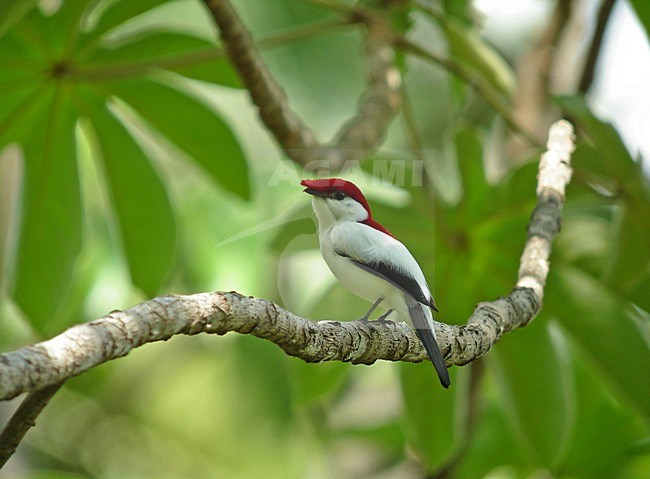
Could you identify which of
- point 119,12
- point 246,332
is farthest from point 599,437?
point 246,332

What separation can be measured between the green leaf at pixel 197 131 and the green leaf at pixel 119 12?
0.57 feet

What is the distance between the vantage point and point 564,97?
1.72m

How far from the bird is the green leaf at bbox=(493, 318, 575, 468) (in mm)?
939

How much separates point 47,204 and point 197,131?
41 cm

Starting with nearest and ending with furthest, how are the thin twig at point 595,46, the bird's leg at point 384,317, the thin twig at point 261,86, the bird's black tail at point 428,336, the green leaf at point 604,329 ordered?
the bird's black tail at point 428,336 → the bird's leg at point 384,317 → the thin twig at point 261,86 → the green leaf at point 604,329 → the thin twig at point 595,46

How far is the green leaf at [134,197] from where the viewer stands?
2.01 metres

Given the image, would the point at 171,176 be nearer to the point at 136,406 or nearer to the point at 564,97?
the point at 136,406

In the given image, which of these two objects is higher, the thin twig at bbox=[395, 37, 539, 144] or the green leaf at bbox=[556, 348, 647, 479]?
the thin twig at bbox=[395, 37, 539, 144]

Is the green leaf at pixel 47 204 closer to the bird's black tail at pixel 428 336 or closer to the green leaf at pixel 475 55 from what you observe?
the green leaf at pixel 475 55

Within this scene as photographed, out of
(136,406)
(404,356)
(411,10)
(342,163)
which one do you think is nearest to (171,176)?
(136,406)

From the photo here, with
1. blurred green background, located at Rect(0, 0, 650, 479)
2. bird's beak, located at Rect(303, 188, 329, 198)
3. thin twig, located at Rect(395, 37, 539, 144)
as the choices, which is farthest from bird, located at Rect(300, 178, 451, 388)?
thin twig, located at Rect(395, 37, 539, 144)

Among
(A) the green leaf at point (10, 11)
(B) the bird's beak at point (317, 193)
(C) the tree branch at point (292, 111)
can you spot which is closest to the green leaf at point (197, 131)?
(C) the tree branch at point (292, 111)

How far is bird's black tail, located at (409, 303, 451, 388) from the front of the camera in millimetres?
846

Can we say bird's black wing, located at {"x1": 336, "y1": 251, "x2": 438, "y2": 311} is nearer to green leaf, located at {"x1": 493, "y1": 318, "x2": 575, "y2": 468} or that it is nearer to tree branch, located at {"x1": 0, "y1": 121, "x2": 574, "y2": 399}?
tree branch, located at {"x1": 0, "y1": 121, "x2": 574, "y2": 399}
